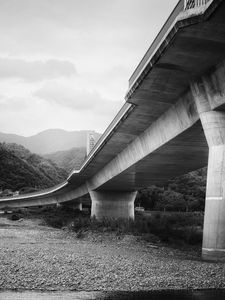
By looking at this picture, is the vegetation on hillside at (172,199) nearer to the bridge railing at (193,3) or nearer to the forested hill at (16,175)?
the forested hill at (16,175)

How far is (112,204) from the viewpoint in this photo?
153ft

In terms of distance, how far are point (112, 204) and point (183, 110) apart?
29508 millimetres

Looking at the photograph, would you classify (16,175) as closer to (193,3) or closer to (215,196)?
(215,196)

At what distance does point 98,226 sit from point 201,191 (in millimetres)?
75750

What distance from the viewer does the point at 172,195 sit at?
3930 inches

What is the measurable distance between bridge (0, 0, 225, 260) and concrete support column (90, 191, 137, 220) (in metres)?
14.8

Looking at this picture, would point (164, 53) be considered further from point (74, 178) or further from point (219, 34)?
point (74, 178)

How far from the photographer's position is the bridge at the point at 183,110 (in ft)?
41.5

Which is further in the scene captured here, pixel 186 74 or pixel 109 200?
pixel 109 200

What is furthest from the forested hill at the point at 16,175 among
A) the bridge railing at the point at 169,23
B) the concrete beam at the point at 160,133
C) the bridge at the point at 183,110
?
the bridge railing at the point at 169,23

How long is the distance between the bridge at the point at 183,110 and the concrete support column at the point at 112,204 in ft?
48.6

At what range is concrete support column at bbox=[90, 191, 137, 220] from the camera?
4541 centimetres

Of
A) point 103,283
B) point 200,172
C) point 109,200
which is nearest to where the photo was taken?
point 103,283

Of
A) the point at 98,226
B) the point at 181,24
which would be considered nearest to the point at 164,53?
the point at 181,24
